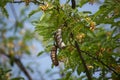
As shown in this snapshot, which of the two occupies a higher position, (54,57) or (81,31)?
(81,31)

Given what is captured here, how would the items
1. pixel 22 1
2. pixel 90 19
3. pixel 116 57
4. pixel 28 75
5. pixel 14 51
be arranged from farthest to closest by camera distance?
pixel 14 51
pixel 28 75
pixel 116 57
pixel 22 1
pixel 90 19

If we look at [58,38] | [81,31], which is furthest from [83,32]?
[58,38]

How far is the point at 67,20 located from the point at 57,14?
0.12 metres

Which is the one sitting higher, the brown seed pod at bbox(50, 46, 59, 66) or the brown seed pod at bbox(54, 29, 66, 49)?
the brown seed pod at bbox(54, 29, 66, 49)

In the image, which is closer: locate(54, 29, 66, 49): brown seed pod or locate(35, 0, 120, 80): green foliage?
locate(35, 0, 120, 80): green foliage

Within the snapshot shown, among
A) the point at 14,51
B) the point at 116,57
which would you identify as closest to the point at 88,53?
the point at 116,57

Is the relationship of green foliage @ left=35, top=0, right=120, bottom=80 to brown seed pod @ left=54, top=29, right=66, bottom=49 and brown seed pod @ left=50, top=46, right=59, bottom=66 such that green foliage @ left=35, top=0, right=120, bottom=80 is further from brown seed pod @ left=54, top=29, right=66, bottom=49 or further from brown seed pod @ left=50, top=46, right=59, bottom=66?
brown seed pod @ left=50, top=46, right=59, bottom=66

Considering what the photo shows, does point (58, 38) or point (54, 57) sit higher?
point (58, 38)

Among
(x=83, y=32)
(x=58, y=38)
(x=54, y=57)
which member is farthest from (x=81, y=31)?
(x=54, y=57)

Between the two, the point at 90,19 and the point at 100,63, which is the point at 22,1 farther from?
the point at 100,63

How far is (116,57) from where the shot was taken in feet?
12.6

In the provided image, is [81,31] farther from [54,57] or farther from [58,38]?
[54,57]

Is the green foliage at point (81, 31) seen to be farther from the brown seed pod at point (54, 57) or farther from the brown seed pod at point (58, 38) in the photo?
the brown seed pod at point (54, 57)

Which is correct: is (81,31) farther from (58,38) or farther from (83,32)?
(58,38)
